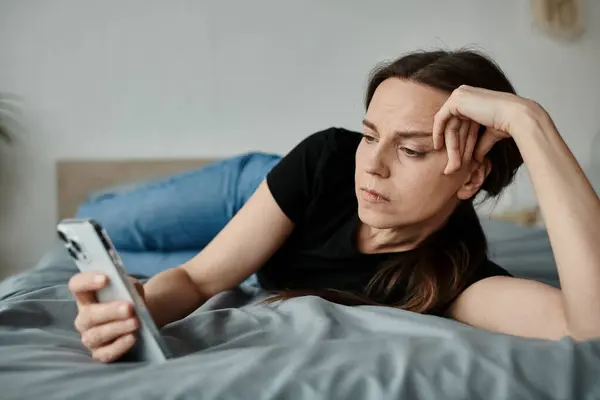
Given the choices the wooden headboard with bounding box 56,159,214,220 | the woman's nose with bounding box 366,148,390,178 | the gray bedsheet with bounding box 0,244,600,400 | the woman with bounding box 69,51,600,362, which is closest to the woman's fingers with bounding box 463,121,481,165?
the woman with bounding box 69,51,600,362

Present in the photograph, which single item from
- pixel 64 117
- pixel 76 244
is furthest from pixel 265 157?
pixel 64 117

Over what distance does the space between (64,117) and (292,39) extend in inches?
36.2

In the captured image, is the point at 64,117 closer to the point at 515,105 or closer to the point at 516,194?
the point at 516,194

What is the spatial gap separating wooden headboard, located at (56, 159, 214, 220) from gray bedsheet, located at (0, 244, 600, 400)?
5.30ft

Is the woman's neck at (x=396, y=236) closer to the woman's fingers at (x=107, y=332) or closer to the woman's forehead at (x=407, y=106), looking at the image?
the woman's forehead at (x=407, y=106)

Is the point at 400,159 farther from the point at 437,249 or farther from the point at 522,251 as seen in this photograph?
the point at 522,251

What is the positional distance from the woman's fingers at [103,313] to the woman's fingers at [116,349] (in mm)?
25

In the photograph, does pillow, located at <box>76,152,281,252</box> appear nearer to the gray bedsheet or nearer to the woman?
the woman

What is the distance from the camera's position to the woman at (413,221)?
0.85 m

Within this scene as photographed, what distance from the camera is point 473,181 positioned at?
3.43 ft

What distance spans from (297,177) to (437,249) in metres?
0.26

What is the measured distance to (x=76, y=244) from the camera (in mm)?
724

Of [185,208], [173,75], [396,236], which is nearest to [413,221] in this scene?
[396,236]

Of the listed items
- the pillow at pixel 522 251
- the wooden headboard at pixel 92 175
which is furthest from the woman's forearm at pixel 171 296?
the wooden headboard at pixel 92 175
